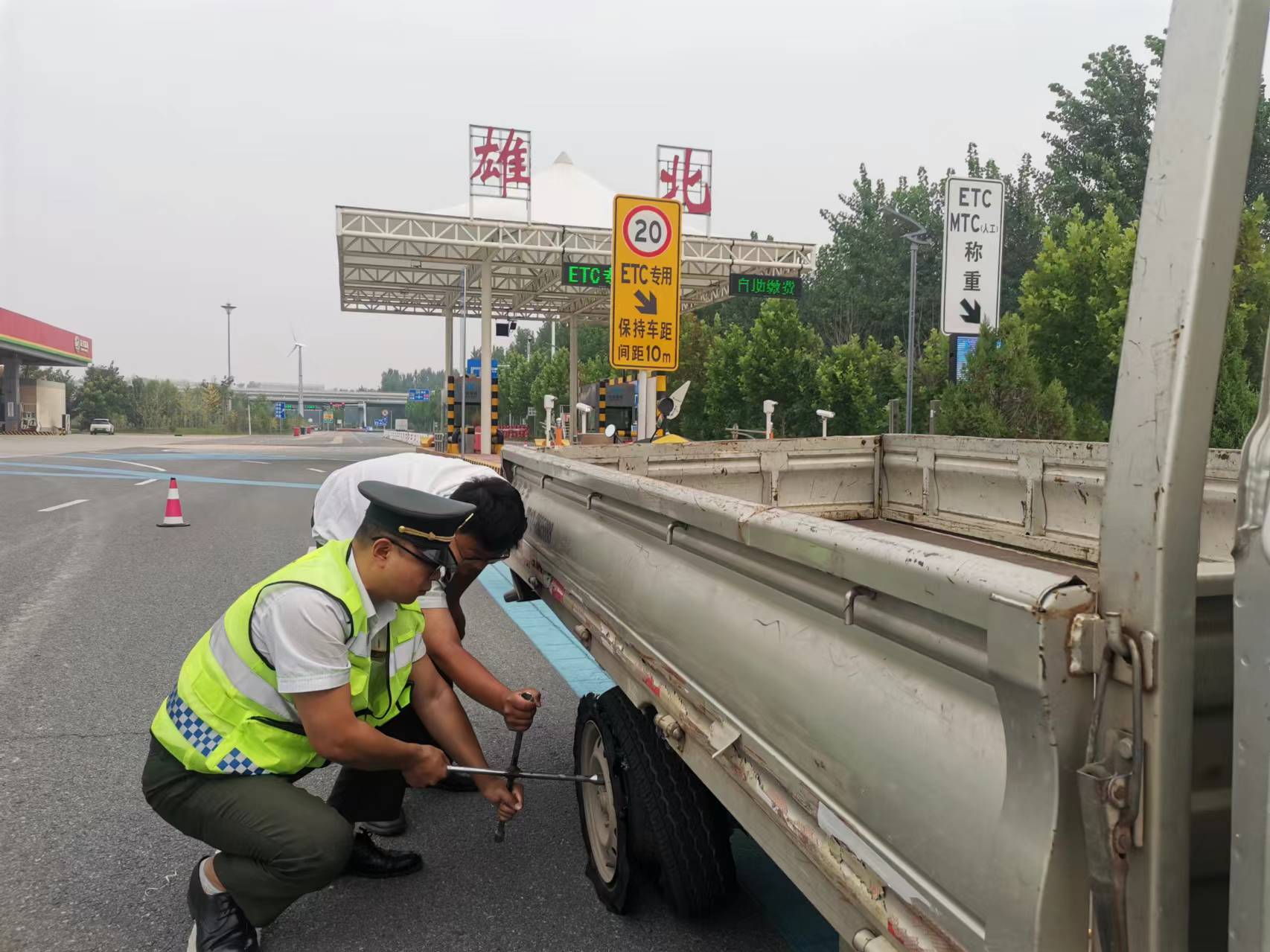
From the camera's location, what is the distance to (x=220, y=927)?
2.61 meters

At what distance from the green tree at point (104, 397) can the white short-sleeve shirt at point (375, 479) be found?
278 ft

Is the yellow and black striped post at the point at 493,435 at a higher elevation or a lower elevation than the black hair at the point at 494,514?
lower

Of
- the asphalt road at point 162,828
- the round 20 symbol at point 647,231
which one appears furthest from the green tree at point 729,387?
the asphalt road at point 162,828

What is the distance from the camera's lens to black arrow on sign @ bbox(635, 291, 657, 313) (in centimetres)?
996

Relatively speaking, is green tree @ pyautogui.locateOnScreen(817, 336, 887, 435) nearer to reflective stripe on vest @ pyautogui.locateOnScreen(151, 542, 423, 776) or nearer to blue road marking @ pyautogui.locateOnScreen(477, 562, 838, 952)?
blue road marking @ pyautogui.locateOnScreen(477, 562, 838, 952)

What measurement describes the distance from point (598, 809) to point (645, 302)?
7583 mm

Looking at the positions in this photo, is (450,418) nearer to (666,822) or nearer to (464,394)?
(464,394)

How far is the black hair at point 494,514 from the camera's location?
321 cm

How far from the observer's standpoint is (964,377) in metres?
15.8

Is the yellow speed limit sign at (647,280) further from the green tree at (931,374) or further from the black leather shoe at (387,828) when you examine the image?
the green tree at (931,374)

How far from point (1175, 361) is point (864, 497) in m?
3.81

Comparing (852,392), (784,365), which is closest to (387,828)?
(852,392)

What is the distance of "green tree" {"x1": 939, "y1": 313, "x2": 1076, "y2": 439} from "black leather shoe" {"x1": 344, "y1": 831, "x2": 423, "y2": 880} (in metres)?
13.0

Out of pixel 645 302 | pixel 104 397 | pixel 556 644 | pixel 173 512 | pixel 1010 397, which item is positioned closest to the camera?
pixel 556 644
